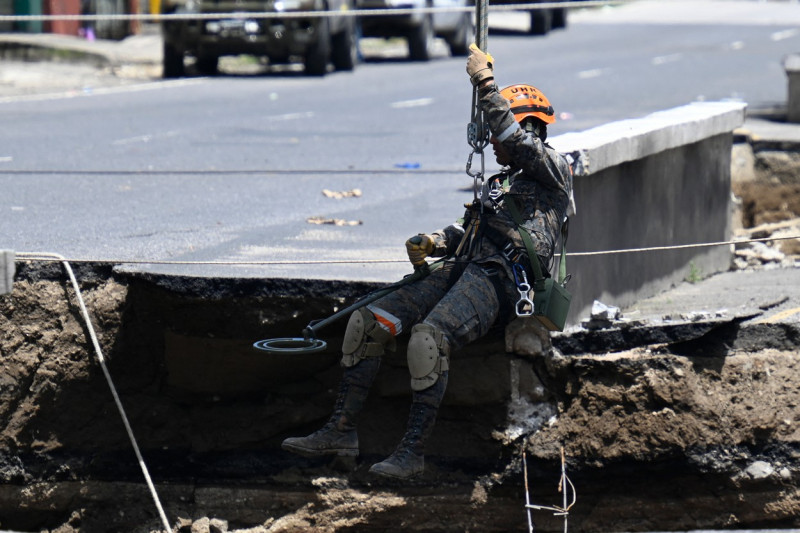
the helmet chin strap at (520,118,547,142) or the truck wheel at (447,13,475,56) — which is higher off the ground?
the helmet chin strap at (520,118,547,142)

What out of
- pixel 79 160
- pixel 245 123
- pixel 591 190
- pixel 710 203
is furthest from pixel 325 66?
pixel 591 190

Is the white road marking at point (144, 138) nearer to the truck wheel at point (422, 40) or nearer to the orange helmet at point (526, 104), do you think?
the orange helmet at point (526, 104)

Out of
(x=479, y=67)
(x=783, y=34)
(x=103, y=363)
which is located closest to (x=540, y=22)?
(x=783, y=34)

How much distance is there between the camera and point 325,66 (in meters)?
18.8

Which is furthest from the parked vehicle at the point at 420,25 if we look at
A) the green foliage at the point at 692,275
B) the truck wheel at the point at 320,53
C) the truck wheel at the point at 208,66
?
the green foliage at the point at 692,275

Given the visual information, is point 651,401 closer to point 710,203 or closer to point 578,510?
point 578,510

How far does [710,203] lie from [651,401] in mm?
2761

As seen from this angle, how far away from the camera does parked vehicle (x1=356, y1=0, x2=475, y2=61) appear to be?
20.9 metres

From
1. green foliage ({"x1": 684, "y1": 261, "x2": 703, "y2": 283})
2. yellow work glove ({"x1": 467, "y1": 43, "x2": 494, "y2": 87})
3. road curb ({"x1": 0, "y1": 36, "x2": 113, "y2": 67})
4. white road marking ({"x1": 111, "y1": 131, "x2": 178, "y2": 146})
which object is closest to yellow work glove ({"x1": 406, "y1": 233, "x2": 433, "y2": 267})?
yellow work glove ({"x1": 467, "y1": 43, "x2": 494, "y2": 87})

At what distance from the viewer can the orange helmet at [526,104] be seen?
566 cm

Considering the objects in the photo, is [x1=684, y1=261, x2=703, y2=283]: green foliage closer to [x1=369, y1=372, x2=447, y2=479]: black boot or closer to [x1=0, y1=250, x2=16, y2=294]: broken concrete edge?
[x1=369, y1=372, x2=447, y2=479]: black boot

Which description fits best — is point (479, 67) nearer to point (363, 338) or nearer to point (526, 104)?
point (526, 104)

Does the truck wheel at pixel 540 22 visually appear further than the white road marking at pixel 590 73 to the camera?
Yes

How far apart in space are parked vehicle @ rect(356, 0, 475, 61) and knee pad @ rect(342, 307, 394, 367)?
617 inches
